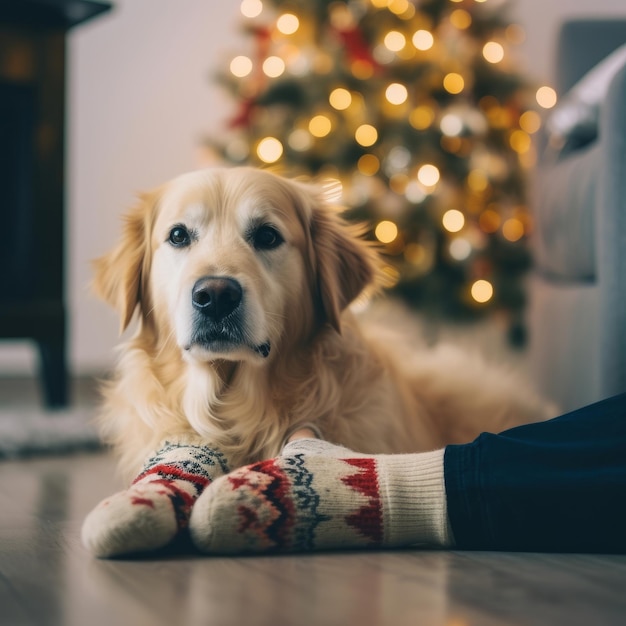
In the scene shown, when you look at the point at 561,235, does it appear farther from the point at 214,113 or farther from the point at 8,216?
the point at 214,113

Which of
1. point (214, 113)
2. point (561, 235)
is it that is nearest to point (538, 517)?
point (561, 235)

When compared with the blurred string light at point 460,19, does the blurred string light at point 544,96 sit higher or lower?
lower

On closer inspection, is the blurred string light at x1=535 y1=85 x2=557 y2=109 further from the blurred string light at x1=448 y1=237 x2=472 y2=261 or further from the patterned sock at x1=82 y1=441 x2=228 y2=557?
the patterned sock at x1=82 y1=441 x2=228 y2=557

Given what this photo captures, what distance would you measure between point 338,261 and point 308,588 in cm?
82

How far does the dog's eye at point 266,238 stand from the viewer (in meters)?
1.53

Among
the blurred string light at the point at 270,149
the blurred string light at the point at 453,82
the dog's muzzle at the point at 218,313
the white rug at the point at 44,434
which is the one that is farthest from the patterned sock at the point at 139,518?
the blurred string light at the point at 453,82

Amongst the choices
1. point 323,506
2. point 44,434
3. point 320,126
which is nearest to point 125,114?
point 320,126

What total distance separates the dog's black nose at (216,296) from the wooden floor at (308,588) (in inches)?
15.3

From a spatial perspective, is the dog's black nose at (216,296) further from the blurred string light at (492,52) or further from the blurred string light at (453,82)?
the blurred string light at (492,52)

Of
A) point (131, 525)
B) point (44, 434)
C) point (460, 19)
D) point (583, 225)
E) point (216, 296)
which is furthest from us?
point (460, 19)

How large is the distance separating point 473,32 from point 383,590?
11.5 feet

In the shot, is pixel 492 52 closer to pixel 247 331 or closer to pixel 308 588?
pixel 247 331

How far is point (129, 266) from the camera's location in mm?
1635

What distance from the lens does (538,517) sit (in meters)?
1.14
